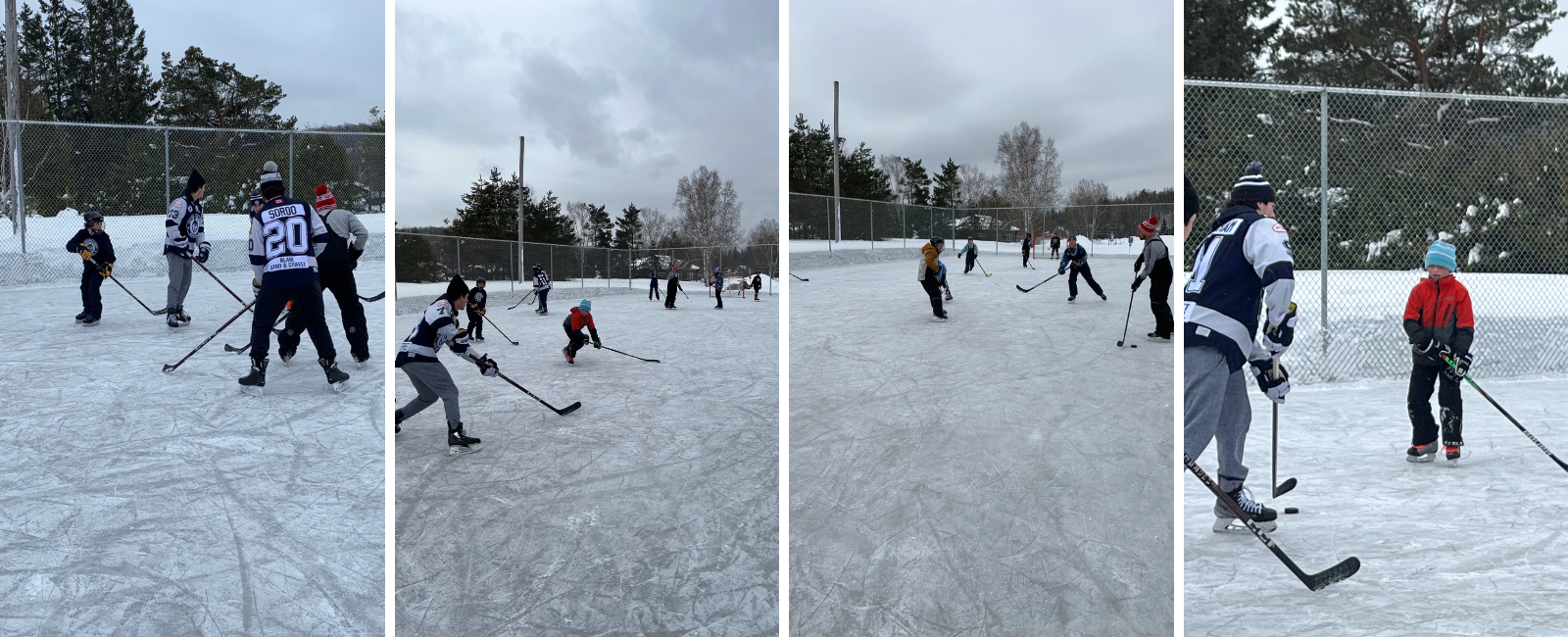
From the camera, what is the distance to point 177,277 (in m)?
5.52

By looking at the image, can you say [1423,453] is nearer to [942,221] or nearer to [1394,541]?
[1394,541]

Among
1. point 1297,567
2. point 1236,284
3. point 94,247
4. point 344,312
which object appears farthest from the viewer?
point 94,247

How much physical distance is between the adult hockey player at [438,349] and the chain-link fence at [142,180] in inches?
202

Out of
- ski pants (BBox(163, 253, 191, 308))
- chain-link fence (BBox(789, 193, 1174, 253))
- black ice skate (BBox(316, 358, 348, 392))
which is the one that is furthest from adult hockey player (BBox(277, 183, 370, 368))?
chain-link fence (BBox(789, 193, 1174, 253))

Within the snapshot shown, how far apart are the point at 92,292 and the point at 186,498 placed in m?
4.32

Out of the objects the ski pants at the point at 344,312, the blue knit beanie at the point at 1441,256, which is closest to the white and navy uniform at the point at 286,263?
the ski pants at the point at 344,312

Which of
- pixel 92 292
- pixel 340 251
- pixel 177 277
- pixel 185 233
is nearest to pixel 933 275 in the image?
pixel 340 251

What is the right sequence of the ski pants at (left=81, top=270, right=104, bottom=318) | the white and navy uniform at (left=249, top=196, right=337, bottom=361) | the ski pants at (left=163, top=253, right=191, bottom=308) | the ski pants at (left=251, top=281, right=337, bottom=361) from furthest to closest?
1. the ski pants at (left=81, top=270, right=104, bottom=318)
2. the ski pants at (left=163, top=253, right=191, bottom=308)
3. the ski pants at (left=251, top=281, right=337, bottom=361)
4. the white and navy uniform at (left=249, top=196, right=337, bottom=361)

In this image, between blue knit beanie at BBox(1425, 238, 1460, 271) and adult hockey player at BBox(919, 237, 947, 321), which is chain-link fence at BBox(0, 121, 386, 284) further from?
blue knit beanie at BBox(1425, 238, 1460, 271)

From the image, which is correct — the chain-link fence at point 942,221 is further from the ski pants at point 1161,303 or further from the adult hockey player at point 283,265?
the adult hockey player at point 283,265

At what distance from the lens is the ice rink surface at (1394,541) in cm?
208

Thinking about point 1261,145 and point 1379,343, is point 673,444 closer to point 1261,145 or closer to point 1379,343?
point 1261,145

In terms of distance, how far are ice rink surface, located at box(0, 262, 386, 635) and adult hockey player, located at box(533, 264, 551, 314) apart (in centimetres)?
105

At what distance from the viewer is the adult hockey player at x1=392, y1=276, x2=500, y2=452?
283 cm
